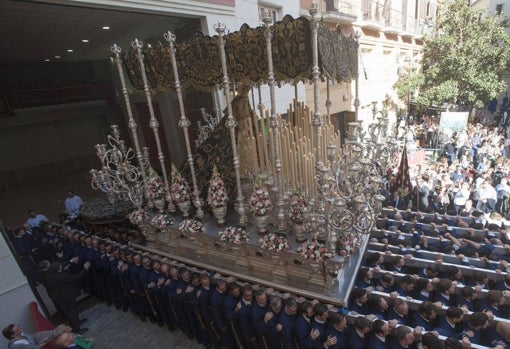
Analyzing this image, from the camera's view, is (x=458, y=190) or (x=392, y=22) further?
(x=392, y=22)

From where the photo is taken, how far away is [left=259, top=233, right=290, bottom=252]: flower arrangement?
15.9ft

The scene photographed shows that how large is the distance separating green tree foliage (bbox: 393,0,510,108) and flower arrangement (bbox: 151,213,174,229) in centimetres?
1585

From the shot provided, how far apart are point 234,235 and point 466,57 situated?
54.5 ft

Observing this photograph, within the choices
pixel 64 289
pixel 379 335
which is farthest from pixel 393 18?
pixel 64 289

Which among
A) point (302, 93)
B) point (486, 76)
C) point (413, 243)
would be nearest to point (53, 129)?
point (302, 93)

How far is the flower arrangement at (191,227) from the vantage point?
5.71m

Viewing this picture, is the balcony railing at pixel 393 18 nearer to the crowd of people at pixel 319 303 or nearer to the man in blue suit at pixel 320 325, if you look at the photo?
the crowd of people at pixel 319 303

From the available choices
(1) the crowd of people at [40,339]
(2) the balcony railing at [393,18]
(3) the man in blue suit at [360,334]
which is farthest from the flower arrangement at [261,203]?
(2) the balcony railing at [393,18]

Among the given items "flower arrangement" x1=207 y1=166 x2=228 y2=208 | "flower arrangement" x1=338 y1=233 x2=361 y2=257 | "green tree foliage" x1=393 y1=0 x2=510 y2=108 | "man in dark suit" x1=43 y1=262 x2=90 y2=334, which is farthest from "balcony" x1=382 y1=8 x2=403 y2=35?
"man in dark suit" x1=43 y1=262 x2=90 y2=334

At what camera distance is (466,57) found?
1533 cm

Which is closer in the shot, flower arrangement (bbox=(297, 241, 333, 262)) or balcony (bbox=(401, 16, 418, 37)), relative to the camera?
flower arrangement (bbox=(297, 241, 333, 262))

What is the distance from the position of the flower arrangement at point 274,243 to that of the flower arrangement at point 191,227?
4.42ft

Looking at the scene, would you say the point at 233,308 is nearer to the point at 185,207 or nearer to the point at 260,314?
the point at 260,314

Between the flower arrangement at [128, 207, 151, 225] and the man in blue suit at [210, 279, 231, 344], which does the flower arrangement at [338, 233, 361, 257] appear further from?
the flower arrangement at [128, 207, 151, 225]
